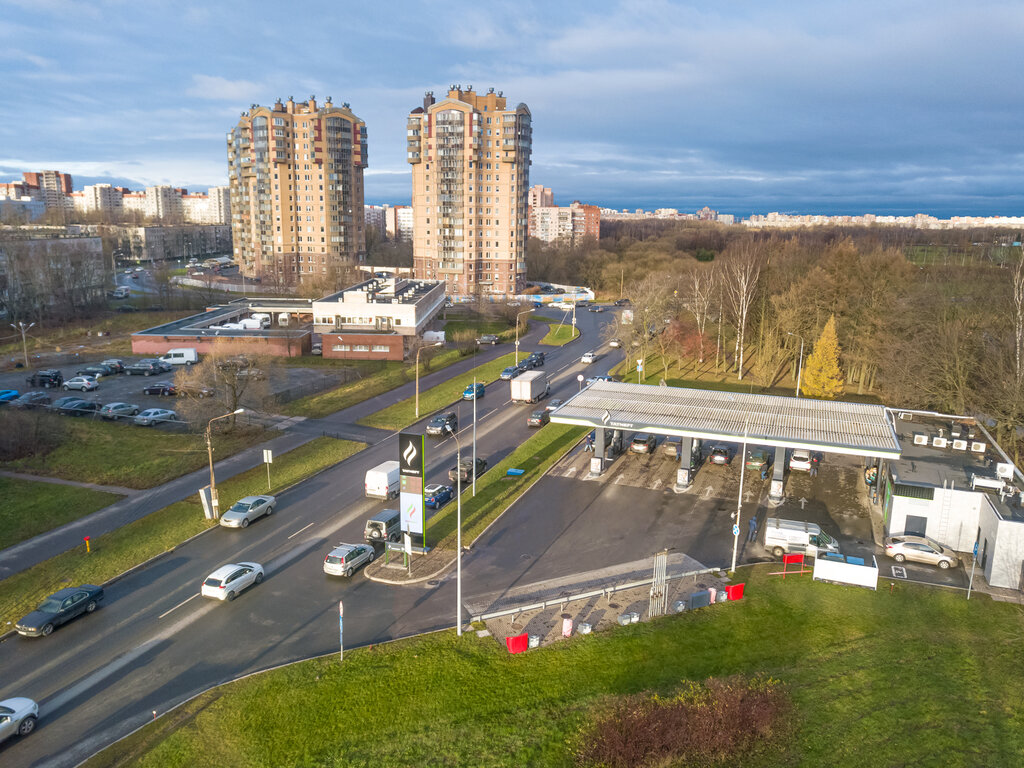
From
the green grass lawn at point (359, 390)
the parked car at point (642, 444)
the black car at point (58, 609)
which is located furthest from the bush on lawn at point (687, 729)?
the green grass lawn at point (359, 390)

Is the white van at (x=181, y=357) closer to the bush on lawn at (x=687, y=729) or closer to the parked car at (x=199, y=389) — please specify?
the parked car at (x=199, y=389)

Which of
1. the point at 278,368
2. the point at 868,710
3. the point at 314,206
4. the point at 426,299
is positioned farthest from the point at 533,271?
the point at 868,710

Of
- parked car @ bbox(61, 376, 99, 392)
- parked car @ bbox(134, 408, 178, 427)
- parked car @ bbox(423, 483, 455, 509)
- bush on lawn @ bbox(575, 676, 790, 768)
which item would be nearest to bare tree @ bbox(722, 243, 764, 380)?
parked car @ bbox(423, 483, 455, 509)

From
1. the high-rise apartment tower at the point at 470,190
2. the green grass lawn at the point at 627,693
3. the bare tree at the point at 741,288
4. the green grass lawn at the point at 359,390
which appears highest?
the high-rise apartment tower at the point at 470,190

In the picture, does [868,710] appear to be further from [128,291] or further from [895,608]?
[128,291]

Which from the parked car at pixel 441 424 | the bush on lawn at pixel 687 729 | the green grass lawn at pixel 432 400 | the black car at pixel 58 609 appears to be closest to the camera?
the bush on lawn at pixel 687 729

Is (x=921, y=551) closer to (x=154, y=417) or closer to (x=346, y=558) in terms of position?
(x=346, y=558)
